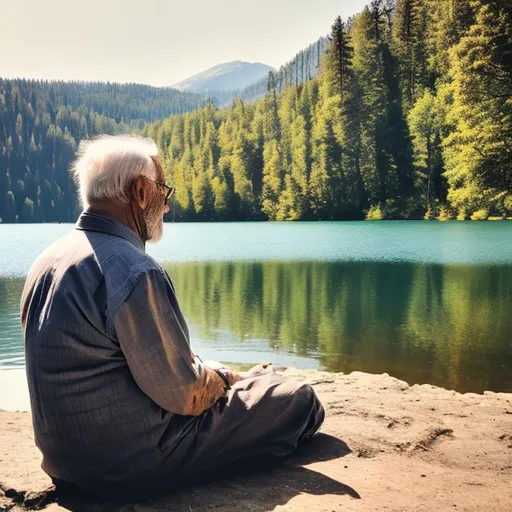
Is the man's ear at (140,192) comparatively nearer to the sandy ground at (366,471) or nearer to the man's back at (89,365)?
the man's back at (89,365)

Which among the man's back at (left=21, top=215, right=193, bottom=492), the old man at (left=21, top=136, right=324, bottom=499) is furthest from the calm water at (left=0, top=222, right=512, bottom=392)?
the man's back at (left=21, top=215, right=193, bottom=492)

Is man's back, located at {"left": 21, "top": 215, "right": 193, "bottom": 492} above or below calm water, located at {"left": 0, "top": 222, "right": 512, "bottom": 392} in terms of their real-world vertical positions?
above

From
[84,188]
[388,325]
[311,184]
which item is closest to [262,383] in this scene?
[84,188]

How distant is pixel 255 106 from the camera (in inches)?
4274

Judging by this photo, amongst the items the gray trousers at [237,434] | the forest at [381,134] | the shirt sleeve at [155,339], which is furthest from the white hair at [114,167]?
the forest at [381,134]

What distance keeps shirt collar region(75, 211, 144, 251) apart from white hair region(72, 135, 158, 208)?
0.10 metres

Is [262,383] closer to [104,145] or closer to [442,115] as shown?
[104,145]

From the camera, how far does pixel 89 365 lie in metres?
2.90

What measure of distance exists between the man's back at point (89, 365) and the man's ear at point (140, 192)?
0.55 ft

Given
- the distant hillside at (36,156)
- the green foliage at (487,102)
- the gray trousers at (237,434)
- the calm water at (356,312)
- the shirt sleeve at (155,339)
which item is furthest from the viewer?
the distant hillside at (36,156)

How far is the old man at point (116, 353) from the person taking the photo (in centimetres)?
283

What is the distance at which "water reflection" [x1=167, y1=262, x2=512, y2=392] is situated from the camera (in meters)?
10.1

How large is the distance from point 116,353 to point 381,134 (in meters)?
80.8

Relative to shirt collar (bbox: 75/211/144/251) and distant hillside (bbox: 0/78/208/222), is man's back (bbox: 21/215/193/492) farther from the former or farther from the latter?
distant hillside (bbox: 0/78/208/222)
